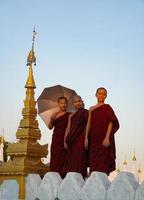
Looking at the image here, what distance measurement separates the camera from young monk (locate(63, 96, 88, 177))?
8289 millimetres

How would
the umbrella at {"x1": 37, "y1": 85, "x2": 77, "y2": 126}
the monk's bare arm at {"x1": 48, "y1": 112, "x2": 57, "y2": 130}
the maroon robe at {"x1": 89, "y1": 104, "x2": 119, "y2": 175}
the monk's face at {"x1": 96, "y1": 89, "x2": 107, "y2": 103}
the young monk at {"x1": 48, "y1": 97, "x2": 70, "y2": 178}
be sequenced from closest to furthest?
the maroon robe at {"x1": 89, "y1": 104, "x2": 119, "y2": 175} < the monk's face at {"x1": 96, "y1": 89, "x2": 107, "y2": 103} < the young monk at {"x1": 48, "y1": 97, "x2": 70, "y2": 178} < the monk's bare arm at {"x1": 48, "y1": 112, "x2": 57, "y2": 130} < the umbrella at {"x1": 37, "y1": 85, "x2": 77, "y2": 126}

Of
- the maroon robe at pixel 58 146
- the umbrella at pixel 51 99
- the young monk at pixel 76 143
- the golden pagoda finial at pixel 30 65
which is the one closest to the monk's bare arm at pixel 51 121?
the maroon robe at pixel 58 146

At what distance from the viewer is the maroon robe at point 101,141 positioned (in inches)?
313

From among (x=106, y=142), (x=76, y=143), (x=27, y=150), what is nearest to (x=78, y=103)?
(x=76, y=143)

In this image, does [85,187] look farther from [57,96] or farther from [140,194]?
[57,96]

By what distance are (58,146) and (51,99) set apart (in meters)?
1.15

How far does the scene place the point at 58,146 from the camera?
879 centimetres

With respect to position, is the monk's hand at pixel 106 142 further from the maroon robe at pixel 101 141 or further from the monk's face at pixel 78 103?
the monk's face at pixel 78 103

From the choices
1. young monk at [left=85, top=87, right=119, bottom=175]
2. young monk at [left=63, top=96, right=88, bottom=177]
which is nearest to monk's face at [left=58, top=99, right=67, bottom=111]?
young monk at [left=63, top=96, right=88, bottom=177]

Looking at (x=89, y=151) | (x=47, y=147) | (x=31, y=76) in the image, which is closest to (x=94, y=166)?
(x=89, y=151)

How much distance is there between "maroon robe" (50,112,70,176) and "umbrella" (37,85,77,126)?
52cm

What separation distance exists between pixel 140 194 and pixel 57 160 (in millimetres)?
2668

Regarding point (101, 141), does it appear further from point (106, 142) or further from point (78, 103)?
point (78, 103)

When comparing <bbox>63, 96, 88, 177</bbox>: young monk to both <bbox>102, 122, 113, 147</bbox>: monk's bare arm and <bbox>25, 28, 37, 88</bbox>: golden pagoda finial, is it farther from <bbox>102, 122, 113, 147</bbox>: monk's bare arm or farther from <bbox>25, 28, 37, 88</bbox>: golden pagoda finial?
<bbox>25, 28, 37, 88</bbox>: golden pagoda finial
